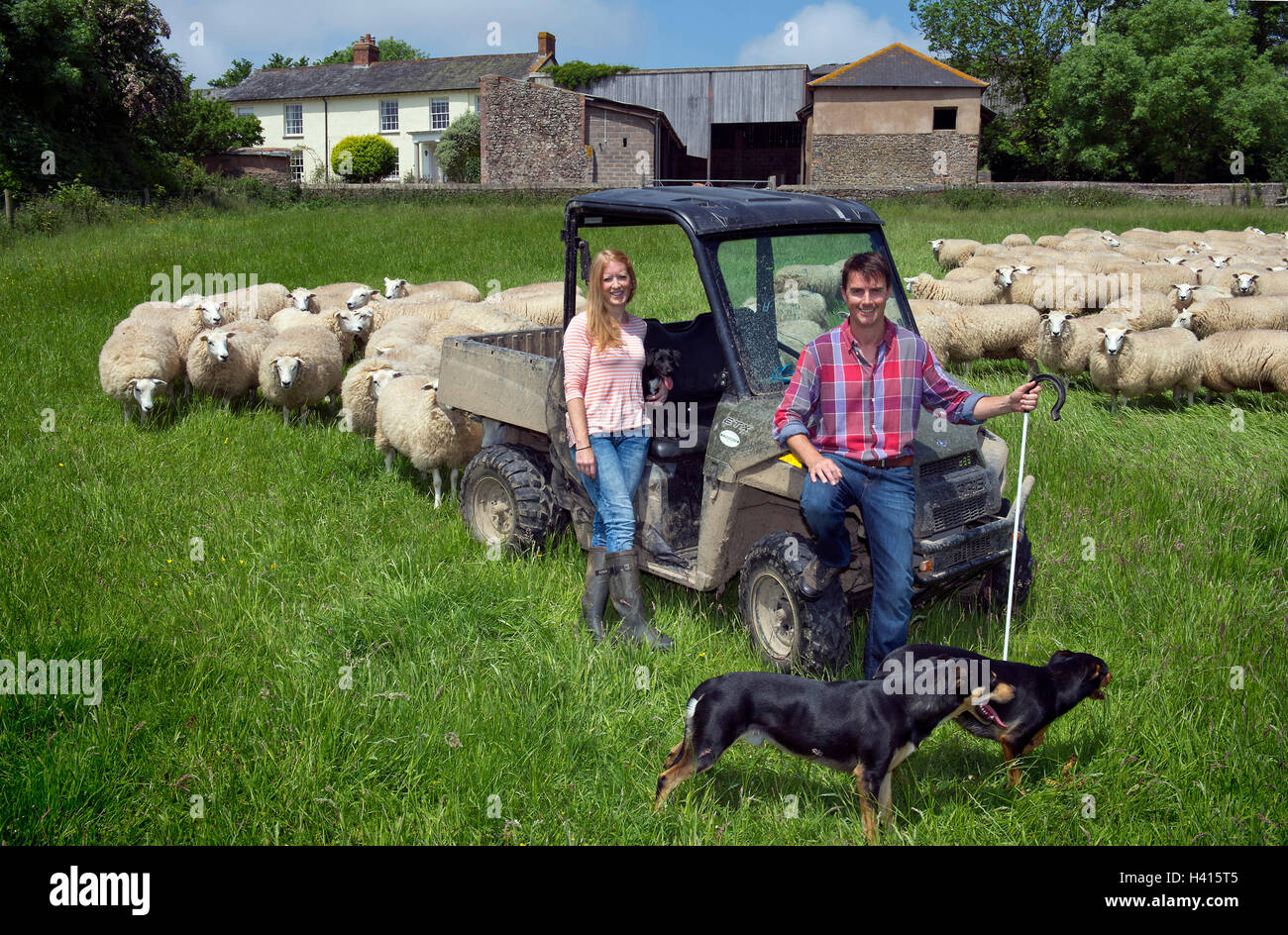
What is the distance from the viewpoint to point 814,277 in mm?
4926

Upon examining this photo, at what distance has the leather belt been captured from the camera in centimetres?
392

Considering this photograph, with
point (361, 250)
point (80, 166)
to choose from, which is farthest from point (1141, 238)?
point (80, 166)

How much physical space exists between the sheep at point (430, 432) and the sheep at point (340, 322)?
392cm

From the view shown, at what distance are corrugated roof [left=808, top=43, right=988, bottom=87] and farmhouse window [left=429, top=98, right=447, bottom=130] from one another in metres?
21.7

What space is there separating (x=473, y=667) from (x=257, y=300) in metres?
9.65

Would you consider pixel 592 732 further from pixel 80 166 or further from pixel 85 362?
pixel 80 166

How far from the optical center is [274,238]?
20.5 m

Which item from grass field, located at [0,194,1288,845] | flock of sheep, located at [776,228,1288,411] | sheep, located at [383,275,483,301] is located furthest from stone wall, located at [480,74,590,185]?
grass field, located at [0,194,1288,845]

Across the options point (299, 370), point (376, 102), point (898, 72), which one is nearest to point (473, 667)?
point (299, 370)

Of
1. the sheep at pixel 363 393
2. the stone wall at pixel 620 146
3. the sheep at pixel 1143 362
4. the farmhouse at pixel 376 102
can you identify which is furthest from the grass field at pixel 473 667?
the farmhouse at pixel 376 102

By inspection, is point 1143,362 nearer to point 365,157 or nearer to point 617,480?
point 617,480

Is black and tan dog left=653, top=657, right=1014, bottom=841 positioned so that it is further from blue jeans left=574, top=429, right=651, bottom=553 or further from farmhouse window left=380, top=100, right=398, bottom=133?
farmhouse window left=380, top=100, right=398, bottom=133

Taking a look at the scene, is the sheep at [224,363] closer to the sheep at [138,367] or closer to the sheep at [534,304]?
the sheep at [138,367]

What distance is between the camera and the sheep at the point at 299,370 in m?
9.13
